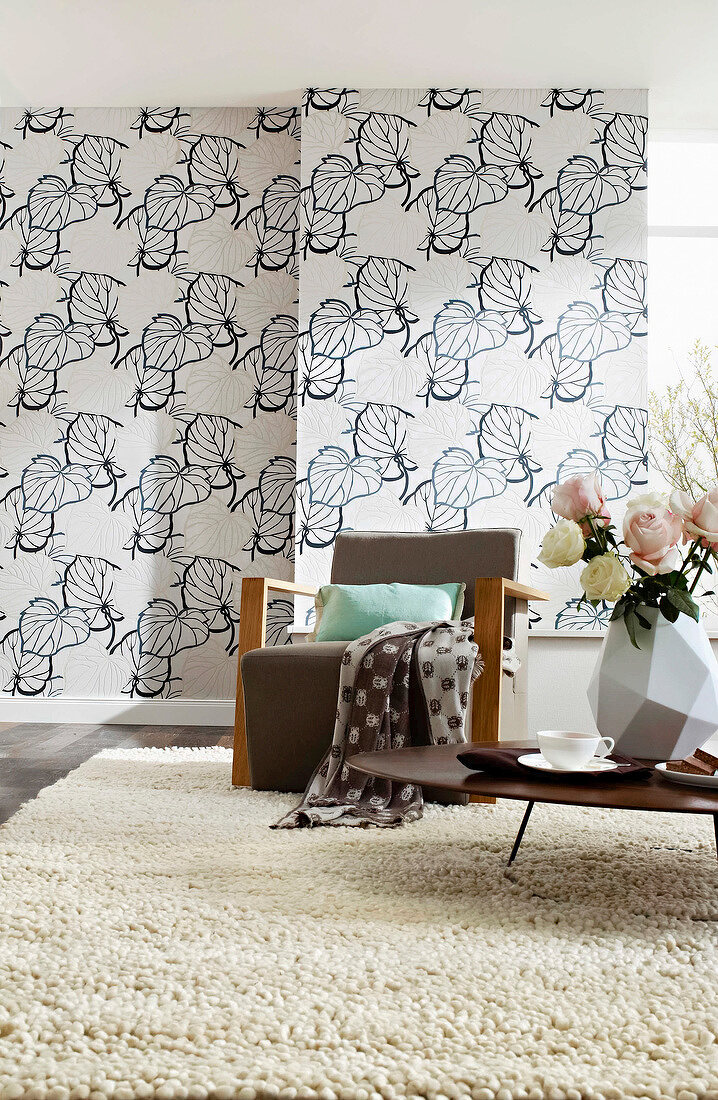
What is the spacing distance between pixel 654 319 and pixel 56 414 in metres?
2.85

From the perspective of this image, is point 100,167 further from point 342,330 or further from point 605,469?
point 605,469

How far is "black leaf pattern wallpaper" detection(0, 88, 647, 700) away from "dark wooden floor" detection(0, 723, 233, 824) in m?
0.27

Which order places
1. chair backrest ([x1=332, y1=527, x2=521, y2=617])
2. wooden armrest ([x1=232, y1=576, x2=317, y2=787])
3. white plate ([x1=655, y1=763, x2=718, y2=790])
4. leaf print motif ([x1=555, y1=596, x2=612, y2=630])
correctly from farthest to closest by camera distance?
leaf print motif ([x1=555, y1=596, x2=612, y2=630]) → chair backrest ([x1=332, y1=527, x2=521, y2=617]) → wooden armrest ([x1=232, y1=576, x2=317, y2=787]) → white plate ([x1=655, y1=763, x2=718, y2=790])

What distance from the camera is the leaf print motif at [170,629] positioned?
395 centimetres

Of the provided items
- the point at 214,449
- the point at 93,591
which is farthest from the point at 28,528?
the point at 214,449

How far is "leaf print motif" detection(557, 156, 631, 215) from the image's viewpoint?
386 centimetres

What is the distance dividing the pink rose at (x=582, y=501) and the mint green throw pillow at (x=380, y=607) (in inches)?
35.9

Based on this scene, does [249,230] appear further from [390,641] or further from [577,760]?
[577,760]

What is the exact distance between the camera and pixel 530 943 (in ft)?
3.86

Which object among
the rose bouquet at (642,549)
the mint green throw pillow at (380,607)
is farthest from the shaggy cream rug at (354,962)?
the mint green throw pillow at (380,607)

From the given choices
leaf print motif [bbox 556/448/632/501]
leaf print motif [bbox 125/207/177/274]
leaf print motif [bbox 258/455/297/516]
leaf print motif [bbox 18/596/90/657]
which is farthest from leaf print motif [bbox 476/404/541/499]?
leaf print motif [bbox 18/596/90/657]

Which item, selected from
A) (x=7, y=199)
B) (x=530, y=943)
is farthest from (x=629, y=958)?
(x=7, y=199)

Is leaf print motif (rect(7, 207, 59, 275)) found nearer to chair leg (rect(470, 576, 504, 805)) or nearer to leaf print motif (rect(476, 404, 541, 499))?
leaf print motif (rect(476, 404, 541, 499))

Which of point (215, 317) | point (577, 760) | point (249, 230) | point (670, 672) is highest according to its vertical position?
point (249, 230)
